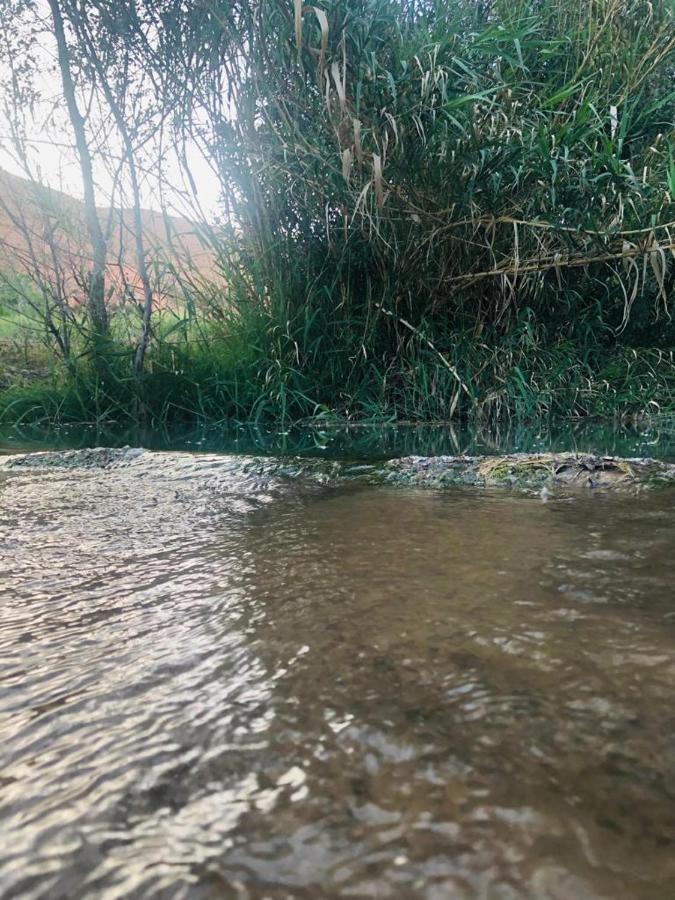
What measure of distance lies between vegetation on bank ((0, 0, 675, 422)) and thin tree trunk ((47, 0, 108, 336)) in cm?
4

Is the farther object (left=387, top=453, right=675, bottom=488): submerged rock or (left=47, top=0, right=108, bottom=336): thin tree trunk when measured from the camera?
(left=47, top=0, right=108, bottom=336): thin tree trunk

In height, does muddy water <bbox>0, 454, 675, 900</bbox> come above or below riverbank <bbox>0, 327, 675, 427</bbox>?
below

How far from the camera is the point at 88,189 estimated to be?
352cm

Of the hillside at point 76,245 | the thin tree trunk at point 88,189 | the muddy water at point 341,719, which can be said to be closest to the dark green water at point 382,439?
the thin tree trunk at point 88,189

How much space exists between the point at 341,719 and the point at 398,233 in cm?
310

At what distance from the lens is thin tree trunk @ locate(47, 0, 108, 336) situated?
3.39m

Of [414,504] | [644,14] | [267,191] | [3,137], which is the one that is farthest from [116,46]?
[414,504]

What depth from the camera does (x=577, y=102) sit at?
3.16 m

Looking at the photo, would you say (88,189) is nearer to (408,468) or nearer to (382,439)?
(382,439)

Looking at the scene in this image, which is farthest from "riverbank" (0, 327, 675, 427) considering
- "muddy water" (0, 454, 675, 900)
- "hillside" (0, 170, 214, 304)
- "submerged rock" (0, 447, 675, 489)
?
"muddy water" (0, 454, 675, 900)

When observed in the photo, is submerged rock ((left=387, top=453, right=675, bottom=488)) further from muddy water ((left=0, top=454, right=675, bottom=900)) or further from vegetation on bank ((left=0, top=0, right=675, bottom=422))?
vegetation on bank ((left=0, top=0, right=675, bottom=422))

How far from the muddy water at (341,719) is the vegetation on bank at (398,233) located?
240 centimetres

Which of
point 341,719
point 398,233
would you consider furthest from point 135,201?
point 341,719

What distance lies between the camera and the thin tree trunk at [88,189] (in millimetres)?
3391
